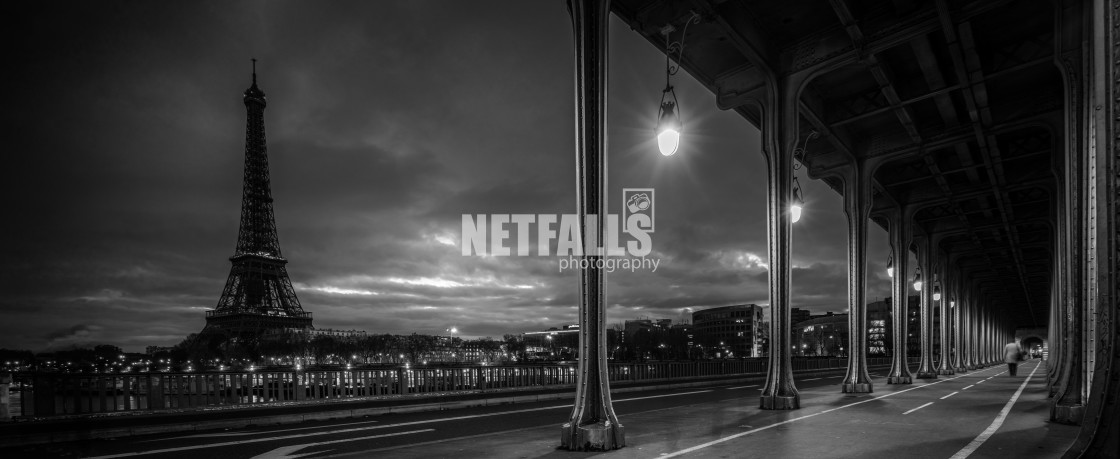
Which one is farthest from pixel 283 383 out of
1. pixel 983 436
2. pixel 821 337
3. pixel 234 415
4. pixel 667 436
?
pixel 821 337

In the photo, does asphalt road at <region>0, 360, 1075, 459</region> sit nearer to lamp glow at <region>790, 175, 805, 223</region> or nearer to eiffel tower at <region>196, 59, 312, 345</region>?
lamp glow at <region>790, 175, 805, 223</region>

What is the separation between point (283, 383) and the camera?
688 inches

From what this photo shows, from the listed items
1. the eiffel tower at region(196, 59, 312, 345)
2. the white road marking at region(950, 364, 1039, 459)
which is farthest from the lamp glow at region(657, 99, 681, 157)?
the eiffel tower at region(196, 59, 312, 345)

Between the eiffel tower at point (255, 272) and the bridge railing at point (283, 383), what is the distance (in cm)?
8222

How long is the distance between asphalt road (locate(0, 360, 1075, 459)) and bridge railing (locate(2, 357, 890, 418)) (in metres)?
2.79

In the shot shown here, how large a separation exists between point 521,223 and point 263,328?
90.6 meters

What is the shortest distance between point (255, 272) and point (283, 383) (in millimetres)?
89115

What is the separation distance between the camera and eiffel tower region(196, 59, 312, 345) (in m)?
96.2

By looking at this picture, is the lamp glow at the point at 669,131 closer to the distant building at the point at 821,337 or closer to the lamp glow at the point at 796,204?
the lamp glow at the point at 796,204

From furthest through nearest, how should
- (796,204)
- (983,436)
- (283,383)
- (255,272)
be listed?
1. (255,272)
2. (283,383)
3. (796,204)
4. (983,436)

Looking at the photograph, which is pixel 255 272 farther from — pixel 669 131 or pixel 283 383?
pixel 669 131

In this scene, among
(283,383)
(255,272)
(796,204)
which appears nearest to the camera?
(796,204)

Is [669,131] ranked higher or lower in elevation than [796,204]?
higher

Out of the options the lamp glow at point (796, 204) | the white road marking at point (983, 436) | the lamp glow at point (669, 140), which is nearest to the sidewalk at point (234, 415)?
the lamp glow at point (796, 204)
